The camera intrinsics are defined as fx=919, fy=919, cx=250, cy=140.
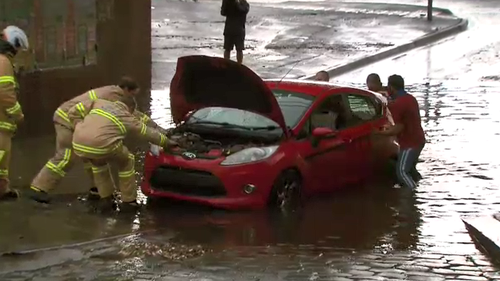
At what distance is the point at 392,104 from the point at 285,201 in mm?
2170

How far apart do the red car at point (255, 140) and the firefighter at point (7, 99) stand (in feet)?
4.87

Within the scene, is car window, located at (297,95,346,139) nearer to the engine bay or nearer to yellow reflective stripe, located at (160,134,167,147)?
the engine bay

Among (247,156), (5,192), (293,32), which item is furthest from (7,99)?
(293,32)

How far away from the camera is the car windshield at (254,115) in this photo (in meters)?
10.2

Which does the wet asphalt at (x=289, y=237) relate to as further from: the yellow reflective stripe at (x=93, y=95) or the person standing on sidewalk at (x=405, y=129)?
the yellow reflective stripe at (x=93, y=95)

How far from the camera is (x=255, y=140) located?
10016mm

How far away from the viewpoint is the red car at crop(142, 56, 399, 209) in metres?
9.62

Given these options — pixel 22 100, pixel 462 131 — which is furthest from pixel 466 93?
pixel 22 100

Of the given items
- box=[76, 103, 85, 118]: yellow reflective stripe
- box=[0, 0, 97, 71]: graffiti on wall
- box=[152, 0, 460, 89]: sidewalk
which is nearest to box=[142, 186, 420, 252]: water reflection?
box=[76, 103, 85, 118]: yellow reflective stripe

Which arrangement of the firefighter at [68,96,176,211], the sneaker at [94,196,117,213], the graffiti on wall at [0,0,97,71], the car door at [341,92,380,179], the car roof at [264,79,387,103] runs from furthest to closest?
the graffiti on wall at [0,0,97,71] < the car door at [341,92,380,179] < the car roof at [264,79,387,103] < the sneaker at [94,196,117,213] < the firefighter at [68,96,176,211]

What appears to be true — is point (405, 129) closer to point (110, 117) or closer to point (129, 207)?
point (129, 207)

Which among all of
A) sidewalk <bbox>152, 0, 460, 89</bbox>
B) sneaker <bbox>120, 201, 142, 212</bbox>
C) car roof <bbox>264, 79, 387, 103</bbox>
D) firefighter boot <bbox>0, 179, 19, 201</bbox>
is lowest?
sidewalk <bbox>152, 0, 460, 89</bbox>

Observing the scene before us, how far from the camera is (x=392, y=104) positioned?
11.2 m

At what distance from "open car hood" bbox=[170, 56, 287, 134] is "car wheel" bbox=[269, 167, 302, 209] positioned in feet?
1.68
